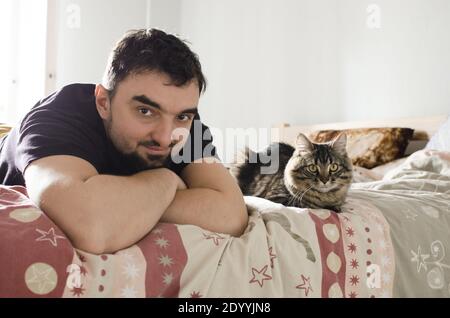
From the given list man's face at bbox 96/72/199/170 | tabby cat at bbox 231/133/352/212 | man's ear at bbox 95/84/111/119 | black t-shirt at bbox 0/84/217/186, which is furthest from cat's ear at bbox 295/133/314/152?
man's ear at bbox 95/84/111/119

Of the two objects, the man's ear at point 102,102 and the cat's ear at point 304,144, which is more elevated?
the man's ear at point 102,102

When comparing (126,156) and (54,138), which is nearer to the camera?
(54,138)

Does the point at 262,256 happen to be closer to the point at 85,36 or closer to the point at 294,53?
the point at 294,53

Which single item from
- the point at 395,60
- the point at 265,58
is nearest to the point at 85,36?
the point at 265,58

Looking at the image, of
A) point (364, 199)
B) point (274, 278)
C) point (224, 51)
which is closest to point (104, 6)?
point (224, 51)

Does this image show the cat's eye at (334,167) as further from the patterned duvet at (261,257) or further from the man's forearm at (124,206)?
the man's forearm at (124,206)

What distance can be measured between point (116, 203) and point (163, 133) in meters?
0.24

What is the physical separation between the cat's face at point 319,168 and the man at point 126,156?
0.31 meters

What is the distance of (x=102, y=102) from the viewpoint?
85cm

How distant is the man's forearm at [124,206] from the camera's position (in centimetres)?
57

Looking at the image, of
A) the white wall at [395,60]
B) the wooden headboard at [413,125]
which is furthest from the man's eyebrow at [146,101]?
the white wall at [395,60]

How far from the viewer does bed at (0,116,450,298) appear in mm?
510
